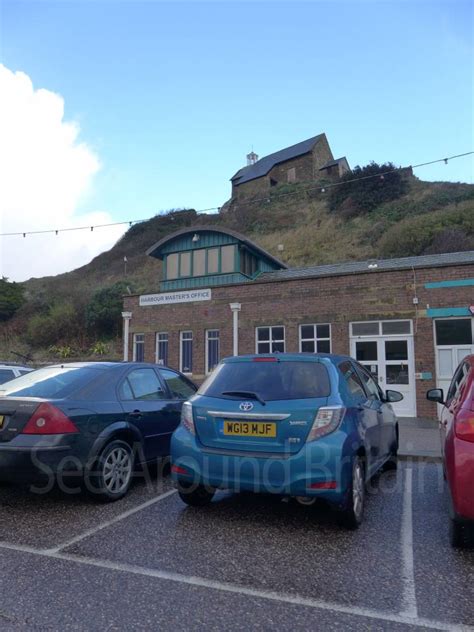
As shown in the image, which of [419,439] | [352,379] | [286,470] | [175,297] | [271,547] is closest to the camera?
[271,547]

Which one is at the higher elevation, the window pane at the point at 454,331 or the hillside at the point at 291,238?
the hillside at the point at 291,238

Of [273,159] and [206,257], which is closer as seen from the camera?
[206,257]

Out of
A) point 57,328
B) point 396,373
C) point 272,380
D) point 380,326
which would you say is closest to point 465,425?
point 272,380

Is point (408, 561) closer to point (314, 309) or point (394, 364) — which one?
point (394, 364)

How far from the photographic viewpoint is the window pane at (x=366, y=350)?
1327 centimetres

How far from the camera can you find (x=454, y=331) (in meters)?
12.3

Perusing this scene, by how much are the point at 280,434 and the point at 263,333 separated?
36.8ft

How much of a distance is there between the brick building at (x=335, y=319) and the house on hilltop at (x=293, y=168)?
47.5 meters

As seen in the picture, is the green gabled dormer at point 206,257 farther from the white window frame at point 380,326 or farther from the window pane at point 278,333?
the white window frame at point 380,326

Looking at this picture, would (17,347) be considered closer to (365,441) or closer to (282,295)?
(282,295)

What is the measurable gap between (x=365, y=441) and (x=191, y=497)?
1.79m

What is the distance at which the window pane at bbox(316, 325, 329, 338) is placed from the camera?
46.0 feet

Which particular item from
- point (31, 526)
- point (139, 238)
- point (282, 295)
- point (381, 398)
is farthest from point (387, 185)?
point (31, 526)

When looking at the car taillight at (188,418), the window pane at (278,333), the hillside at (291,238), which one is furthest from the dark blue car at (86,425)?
the hillside at (291,238)
